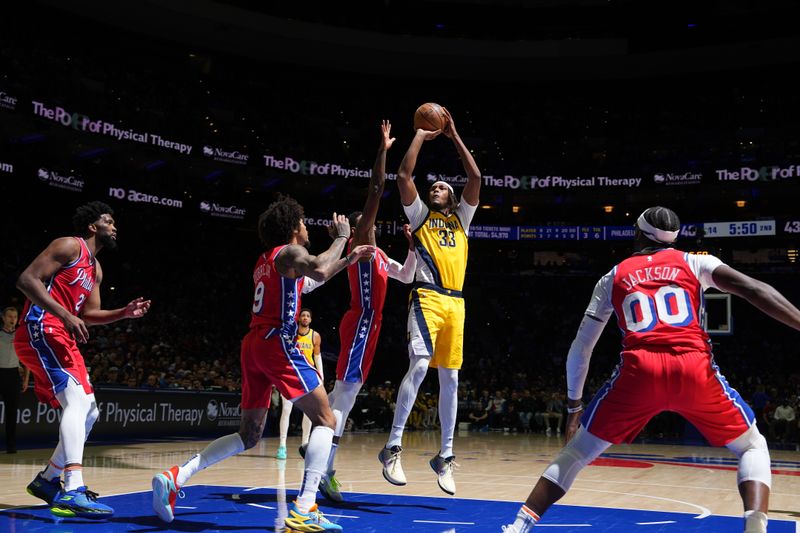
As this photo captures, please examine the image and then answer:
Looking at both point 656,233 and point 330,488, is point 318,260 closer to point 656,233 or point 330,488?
point 656,233

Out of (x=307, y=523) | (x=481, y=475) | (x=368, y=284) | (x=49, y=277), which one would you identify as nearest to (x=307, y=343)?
(x=481, y=475)

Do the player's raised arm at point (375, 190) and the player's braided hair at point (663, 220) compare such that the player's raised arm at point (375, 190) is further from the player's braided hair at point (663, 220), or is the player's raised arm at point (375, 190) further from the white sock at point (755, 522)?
the white sock at point (755, 522)

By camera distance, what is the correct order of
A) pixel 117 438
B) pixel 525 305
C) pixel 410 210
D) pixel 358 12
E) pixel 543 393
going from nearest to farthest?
pixel 410 210, pixel 117 438, pixel 543 393, pixel 358 12, pixel 525 305

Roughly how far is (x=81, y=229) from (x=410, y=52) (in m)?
26.4

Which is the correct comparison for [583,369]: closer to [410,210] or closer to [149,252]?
[410,210]

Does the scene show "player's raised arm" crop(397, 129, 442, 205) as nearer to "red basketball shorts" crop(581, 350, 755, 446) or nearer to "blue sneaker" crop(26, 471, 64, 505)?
"red basketball shorts" crop(581, 350, 755, 446)

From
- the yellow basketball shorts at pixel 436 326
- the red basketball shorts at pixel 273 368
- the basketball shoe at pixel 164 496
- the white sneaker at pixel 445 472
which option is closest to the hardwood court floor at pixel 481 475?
the white sneaker at pixel 445 472

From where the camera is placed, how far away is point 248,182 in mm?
30859

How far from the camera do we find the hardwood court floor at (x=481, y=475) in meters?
6.35

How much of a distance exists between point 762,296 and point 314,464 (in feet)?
8.25

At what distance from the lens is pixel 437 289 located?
239 inches

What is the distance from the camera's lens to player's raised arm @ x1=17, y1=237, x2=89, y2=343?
4984mm

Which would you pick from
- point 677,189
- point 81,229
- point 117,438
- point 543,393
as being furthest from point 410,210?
point 677,189

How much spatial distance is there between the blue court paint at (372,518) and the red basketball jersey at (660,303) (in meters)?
1.56
